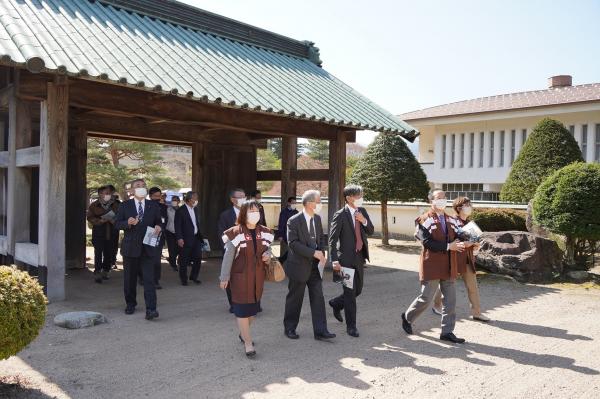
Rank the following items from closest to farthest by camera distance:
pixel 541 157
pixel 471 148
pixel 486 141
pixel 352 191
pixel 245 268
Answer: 1. pixel 245 268
2. pixel 352 191
3. pixel 541 157
4. pixel 486 141
5. pixel 471 148

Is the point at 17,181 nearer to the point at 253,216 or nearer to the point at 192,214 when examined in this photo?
the point at 192,214

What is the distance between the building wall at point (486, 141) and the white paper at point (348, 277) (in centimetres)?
1773

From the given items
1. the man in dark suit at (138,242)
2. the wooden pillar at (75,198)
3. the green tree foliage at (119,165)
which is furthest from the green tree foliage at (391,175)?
the man in dark suit at (138,242)

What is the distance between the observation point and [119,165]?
25703 mm

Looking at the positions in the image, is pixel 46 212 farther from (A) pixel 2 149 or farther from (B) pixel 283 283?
(B) pixel 283 283

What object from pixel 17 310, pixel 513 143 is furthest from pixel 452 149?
pixel 17 310

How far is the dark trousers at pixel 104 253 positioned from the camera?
10.2 meters

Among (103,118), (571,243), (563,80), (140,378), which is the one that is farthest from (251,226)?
(563,80)

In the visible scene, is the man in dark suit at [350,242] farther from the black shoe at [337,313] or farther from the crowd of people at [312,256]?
the black shoe at [337,313]

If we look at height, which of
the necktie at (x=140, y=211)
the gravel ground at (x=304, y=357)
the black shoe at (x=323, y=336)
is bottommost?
the gravel ground at (x=304, y=357)

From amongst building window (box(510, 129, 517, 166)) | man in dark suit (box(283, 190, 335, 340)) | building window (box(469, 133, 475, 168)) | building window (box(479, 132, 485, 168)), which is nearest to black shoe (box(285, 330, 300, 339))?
man in dark suit (box(283, 190, 335, 340))

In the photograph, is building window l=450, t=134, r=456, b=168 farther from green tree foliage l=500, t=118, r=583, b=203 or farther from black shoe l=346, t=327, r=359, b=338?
black shoe l=346, t=327, r=359, b=338

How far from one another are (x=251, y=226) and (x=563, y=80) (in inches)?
1018

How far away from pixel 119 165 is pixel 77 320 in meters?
20.4
